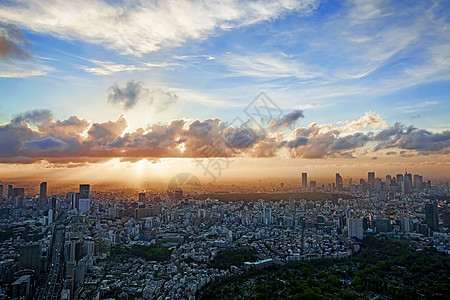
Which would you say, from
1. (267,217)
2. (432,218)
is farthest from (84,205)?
(432,218)

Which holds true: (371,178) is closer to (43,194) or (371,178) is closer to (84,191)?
(84,191)

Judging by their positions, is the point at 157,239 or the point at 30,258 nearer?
the point at 30,258

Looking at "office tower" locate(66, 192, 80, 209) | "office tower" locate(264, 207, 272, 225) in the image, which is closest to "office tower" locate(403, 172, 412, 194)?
"office tower" locate(264, 207, 272, 225)

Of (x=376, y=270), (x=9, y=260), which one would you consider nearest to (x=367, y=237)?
(x=376, y=270)

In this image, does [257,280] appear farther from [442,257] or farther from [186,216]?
[186,216]

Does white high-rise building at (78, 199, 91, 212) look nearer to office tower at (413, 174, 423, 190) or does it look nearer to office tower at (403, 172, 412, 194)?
office tower at (403, 172, 412, 194)

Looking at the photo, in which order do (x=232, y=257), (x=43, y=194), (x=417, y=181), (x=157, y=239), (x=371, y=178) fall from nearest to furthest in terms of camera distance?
(x=232, y=257) < (x=157, y=239) < (x=43, y=194) < (x=417, y=181) < (x=371, y=178)
